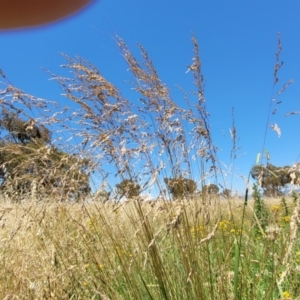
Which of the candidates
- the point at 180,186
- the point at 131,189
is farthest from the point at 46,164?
the point at 180,186

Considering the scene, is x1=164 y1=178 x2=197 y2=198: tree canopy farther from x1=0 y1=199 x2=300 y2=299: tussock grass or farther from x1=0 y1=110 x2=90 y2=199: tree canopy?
x1=0 y1=110 x2=90 y2=199: tree canopy

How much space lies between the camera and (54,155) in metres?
2.30

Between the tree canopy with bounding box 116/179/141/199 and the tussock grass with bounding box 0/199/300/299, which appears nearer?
the tussock grass with bounding box 0/199/300/299

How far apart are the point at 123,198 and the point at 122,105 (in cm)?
51

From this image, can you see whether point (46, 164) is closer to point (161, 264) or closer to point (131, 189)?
point (131, 189)

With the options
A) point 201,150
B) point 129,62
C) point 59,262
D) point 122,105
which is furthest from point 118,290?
point 129,62

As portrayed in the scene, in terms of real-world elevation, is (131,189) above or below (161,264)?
above

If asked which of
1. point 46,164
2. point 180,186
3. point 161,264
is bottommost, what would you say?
point 161,264

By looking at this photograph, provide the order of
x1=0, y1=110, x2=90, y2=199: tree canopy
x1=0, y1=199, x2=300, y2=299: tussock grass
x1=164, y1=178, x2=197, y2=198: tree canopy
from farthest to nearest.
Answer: x1=0, y1=110, x2=90, y2=199: tree canopy → x1=164, y1=178, x2=197, y2=198: tree canopy → x1=0, y1=199, x2=300, y2=299: tussock grass

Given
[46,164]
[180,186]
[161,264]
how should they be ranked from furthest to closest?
[46,164] → [180,186] → [161,264]

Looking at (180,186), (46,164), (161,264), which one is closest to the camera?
(161,264)

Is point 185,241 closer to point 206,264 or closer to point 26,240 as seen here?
point 206,264

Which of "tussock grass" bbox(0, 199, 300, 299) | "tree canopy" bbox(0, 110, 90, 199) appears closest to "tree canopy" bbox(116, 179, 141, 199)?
"tussock grass" bbox(0, 199, 300, 299)

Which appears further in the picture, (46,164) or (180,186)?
(46,164)
